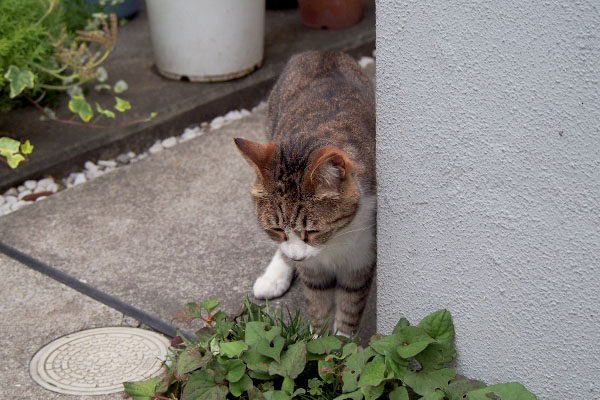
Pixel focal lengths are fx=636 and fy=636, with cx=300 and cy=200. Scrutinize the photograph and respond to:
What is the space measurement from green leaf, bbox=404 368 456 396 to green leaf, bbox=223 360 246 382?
52 cm

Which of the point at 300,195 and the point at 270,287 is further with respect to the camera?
the point at 270,287

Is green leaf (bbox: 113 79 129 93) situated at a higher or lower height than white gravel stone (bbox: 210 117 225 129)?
higher

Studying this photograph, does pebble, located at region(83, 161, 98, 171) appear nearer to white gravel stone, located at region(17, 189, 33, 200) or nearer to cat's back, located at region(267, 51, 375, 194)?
white gravel stone, located at region(17, 189, 33, 200)

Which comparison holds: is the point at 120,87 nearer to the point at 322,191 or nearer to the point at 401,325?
the point at 322,191

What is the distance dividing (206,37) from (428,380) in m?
3.16

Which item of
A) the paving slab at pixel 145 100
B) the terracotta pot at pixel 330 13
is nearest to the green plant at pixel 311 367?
the paving slab at pixel 145 100

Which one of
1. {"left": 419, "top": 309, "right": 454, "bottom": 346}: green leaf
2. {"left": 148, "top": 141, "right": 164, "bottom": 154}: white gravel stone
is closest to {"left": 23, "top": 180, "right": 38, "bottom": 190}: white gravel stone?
{"left": 148, "top": 141, "right": 164, "bottom": 154}: white gravel stone

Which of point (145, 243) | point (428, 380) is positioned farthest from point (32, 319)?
point (428, 380)

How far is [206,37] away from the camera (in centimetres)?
439

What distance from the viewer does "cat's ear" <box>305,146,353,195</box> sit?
2.00 meters

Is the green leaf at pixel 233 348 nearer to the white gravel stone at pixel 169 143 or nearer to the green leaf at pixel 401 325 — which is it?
the green leaf at pixel 401 325

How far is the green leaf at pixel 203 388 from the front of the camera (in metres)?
2.00

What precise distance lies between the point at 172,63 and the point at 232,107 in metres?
0.53

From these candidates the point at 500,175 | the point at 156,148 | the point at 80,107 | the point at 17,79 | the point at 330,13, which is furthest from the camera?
the point at 330,13
